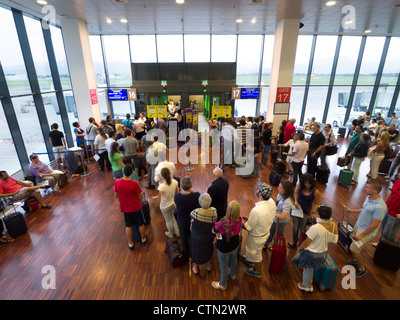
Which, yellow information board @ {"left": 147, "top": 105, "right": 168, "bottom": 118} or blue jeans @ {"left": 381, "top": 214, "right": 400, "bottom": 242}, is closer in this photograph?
blue jeans @ {"left": 381, "top": 214, "right": 400, "bottom": 242}

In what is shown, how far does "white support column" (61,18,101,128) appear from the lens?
797 cm

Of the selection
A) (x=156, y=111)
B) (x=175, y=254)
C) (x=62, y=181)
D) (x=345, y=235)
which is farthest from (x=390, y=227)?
(x=156, y=111)

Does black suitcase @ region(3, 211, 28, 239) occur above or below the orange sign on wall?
below

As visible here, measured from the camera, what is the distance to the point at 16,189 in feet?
14.8

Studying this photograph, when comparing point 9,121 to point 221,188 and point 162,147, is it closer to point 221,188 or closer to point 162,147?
point 162,147

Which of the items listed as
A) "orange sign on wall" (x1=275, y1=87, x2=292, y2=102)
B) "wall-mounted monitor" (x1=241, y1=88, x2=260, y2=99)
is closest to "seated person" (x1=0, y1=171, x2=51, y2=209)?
"orange sign on wall" (x1=275, y1=87, x2=292, y2=102)

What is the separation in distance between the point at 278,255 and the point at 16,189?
214 inches

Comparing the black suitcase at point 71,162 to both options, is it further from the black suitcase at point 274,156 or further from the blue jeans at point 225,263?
the black suitcase at point 274,156

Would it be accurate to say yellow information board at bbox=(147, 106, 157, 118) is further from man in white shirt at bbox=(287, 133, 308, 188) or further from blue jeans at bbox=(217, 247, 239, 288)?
blue jeans at bbox=(217, 247, 239, 288)

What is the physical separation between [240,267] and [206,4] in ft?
24.0

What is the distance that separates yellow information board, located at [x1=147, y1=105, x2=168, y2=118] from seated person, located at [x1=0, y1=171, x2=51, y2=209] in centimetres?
558

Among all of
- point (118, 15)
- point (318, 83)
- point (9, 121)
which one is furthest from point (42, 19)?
point (318, 83)

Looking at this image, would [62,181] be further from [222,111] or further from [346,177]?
[346,177]

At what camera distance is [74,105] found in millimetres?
9695
